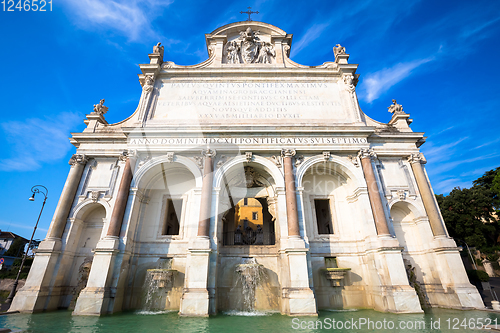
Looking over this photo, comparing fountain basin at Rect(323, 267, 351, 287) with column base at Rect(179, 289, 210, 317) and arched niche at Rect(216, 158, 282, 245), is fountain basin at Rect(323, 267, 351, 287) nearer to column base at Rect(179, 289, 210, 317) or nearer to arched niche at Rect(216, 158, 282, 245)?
arched niche at Rect(216, 158, 282, 245)

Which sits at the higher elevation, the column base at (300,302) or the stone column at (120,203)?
the stone column at (120,203)

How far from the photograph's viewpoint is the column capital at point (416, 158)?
1520 cm

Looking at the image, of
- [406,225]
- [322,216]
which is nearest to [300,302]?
[406,225]

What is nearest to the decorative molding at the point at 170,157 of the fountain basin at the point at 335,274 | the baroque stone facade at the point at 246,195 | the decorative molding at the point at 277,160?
the baroque stone facade at the point at 246,195

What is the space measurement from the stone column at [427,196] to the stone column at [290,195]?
779 cm

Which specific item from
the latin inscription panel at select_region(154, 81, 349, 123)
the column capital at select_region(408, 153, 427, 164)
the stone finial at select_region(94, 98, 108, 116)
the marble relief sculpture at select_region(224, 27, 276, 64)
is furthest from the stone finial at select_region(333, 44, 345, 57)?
the stone finial at select_region(94, 98, 108, 116)

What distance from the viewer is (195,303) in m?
10.7

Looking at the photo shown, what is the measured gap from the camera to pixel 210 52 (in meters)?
20.0

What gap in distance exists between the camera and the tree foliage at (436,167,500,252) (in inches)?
1198

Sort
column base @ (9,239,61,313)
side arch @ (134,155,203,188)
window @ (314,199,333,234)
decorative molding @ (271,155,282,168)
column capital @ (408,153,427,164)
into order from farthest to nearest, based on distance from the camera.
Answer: window @ (314,199,333,234), column capital @ (408,153,427,164), decorative molding @ (271,155,282,168), side arch @ (134,155,203,188), column base @ (9,239,61,313)

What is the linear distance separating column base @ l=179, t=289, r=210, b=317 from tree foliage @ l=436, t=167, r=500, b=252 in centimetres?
3569

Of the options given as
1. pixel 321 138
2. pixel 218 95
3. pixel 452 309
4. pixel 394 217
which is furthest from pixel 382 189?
pixel 218 95

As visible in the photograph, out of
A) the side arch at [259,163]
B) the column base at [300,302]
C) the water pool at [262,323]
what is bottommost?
the water pool at [262,323]

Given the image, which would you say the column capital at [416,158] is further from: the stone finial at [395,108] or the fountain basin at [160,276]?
the fountain basin at [160,276]
